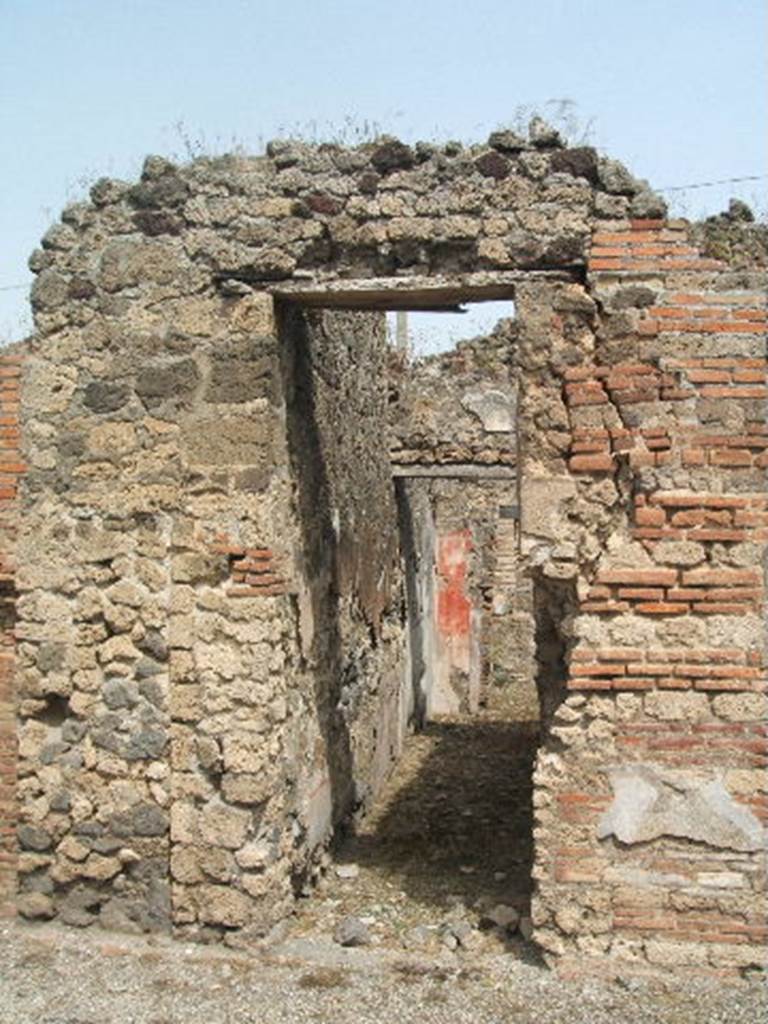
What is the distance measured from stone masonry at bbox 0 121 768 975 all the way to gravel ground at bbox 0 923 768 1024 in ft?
0.52

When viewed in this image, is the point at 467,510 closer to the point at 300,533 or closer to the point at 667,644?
the point at 300,533

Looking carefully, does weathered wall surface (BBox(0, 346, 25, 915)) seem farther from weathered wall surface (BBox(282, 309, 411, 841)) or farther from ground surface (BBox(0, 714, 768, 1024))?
weathered wall surface (BBox(282, 309, 411, 841))

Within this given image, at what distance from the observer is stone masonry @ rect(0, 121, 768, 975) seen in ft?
15.4

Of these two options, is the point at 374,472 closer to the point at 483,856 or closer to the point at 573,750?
the point at 483,856

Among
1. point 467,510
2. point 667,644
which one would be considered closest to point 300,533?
point 667,644

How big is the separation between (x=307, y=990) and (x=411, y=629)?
6.63 m

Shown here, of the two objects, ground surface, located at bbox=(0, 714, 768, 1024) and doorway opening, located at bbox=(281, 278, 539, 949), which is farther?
doorway opening, located at bbox=(281, 278, 539, 949)

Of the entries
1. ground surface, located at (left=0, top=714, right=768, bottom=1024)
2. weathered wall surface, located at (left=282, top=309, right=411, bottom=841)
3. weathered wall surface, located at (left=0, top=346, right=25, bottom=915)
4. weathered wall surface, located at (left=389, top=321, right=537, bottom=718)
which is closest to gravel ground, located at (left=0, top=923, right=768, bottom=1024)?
ground surface, located at (left=0, top=714, right=768, bottom=1024)


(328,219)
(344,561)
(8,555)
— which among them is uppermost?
(328,219)

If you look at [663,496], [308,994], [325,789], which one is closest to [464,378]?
[325,789]

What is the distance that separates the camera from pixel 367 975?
486 centimetres

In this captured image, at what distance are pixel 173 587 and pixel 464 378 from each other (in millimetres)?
5388

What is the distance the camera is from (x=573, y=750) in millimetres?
4762

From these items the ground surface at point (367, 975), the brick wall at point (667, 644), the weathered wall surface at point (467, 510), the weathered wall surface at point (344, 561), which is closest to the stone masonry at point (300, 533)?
the brick wall at point (667, 644)
